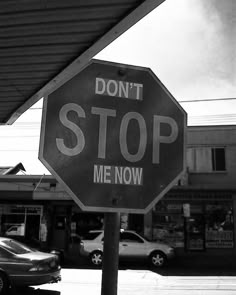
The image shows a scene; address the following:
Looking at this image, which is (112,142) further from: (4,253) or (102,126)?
(4,253)

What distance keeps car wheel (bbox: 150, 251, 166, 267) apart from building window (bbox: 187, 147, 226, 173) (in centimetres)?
641

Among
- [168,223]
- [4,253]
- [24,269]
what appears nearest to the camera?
[24,269]

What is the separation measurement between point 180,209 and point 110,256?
70.2 ft

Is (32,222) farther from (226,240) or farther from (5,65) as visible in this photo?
(5,65)

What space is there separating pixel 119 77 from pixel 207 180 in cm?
2205

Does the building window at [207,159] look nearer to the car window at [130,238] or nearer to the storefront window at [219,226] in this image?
the storefront window at [219,226]

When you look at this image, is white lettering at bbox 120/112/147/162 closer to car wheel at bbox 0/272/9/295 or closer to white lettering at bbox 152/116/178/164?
white lettering at bbox 152/116/178/164

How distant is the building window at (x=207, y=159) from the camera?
23.5 meters

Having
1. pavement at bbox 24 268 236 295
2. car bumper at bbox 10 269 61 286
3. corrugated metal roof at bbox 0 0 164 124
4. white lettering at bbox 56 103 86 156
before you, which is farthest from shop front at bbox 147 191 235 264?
white lettering at bbox 56 103 86 156

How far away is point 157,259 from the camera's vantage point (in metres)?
18.5

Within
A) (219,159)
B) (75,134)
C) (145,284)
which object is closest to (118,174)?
(75,134)

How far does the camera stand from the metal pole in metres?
2.03

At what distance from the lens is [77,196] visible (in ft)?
6.59

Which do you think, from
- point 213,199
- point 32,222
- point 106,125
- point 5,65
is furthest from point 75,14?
point 32,222
